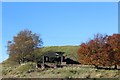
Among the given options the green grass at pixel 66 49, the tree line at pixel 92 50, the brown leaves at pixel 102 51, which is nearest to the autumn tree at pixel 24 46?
the tree line at pixel 92 50

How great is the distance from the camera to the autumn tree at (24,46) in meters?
60.9

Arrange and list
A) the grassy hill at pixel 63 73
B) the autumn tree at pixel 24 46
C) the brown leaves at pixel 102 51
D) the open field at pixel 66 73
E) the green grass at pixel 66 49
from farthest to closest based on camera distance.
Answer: the green grass at pixel 66 49, the autumn tree at pixel 24 46, the brown leaves at pixel 102 51, the grassy hill at pixel 63 73, the open field at pixel 66 73

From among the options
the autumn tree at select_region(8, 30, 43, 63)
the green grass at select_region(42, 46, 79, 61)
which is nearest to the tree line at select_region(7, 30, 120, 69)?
the autumn tree at select_region(8, 30, 43, 63)

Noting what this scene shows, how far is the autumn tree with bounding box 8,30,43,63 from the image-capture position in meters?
60.9

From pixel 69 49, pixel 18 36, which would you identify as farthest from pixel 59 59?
pixel 69 49

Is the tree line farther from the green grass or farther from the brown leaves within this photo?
the green grass

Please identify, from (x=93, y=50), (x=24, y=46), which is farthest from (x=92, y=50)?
(x=24, y=46)

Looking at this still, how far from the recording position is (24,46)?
6153 cm

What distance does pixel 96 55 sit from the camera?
165 ft

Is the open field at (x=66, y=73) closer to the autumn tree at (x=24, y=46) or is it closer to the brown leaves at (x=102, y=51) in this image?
the brown leaves at (x=102, y=51)

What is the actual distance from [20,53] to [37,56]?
3.62m

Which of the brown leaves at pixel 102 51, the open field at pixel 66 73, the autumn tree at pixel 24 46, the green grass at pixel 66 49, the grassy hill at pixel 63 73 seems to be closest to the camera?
the open field at pixel 66 73

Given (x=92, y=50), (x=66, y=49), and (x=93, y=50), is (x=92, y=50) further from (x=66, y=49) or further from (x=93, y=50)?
(x=66, y=49)

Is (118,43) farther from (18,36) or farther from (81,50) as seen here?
(18,36)
